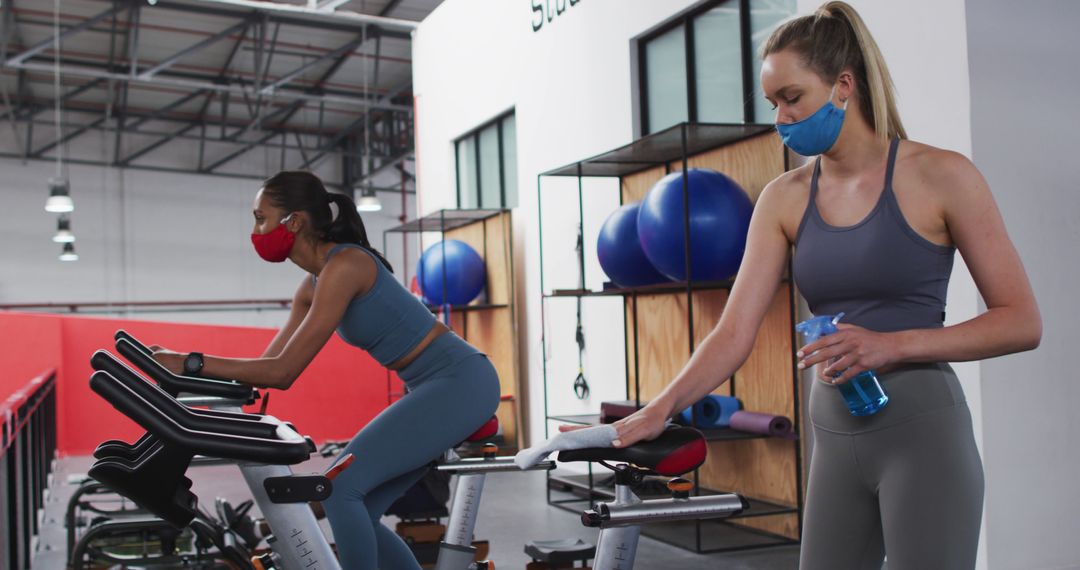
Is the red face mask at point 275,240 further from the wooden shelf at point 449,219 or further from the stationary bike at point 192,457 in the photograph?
the wooden shelf at point 449,219

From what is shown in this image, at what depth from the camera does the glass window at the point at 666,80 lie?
18.2 ft

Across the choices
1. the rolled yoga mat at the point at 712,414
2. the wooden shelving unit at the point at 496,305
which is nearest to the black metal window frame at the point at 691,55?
the rolled yoga mat at the point at 712,414

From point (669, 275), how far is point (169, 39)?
9.99 m

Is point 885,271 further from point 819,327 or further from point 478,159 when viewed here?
point 478,159

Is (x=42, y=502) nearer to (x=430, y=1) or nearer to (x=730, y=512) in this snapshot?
(x=730, y=512)

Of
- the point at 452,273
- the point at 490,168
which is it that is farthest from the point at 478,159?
the point at 452,273

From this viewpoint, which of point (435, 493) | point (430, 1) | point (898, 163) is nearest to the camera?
point (898, 163)

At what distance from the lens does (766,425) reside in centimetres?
420

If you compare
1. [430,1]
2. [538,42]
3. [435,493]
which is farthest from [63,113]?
[435,493]

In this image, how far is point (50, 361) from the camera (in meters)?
8.20

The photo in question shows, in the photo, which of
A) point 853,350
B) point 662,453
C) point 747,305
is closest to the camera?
point 853,350

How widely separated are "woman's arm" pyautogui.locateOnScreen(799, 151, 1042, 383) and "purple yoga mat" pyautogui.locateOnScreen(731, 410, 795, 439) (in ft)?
10.0

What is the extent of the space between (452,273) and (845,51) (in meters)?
6.23

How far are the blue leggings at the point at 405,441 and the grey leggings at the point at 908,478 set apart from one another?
1183 mm
